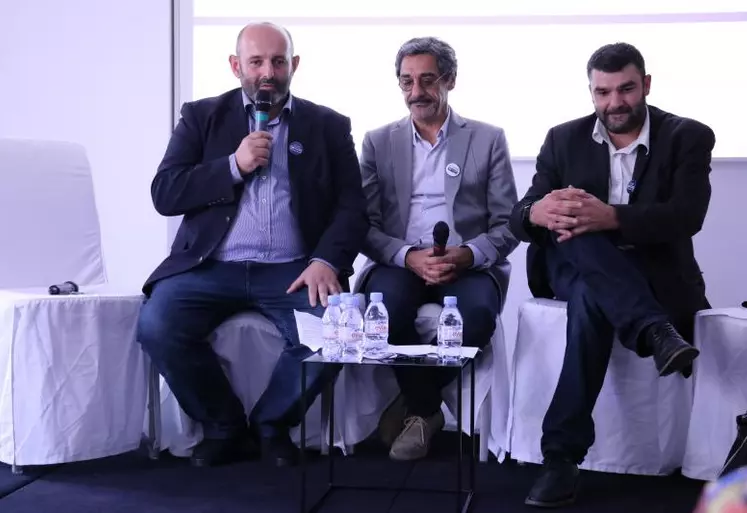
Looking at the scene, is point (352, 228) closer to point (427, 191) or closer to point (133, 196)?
point (427, 191)

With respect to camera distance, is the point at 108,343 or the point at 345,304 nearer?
the point at 345,304

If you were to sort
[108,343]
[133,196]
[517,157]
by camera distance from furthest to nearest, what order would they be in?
[133,196], [517,157], [108,343]

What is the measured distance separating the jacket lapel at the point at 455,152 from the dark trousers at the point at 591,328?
2.11 feet

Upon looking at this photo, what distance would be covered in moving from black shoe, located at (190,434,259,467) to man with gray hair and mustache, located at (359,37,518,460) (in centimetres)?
48

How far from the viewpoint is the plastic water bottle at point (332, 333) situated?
233 centimetres

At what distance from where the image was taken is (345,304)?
2.42 metres

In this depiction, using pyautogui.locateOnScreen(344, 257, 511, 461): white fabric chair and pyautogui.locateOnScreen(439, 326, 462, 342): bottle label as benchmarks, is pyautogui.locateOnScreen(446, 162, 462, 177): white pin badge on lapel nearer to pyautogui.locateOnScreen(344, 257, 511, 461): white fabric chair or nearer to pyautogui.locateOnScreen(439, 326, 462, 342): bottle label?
pyautogui.locateOnScreen(344, 257, 511, 461): white fabric chair

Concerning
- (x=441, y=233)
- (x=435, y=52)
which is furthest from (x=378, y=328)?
(x=435, y=52)

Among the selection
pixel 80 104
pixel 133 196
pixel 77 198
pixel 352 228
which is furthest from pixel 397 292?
pixel 80 104

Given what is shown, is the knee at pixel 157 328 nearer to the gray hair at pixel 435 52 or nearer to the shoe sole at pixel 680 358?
the gray hair at pixel 435 52

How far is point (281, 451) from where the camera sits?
281 centimetres

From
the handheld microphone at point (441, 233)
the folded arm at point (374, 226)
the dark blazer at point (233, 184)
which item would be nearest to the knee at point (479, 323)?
the handheld microphone at point (441, 233)

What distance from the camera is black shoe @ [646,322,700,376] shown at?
87.4 inches

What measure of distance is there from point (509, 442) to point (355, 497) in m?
0.62
